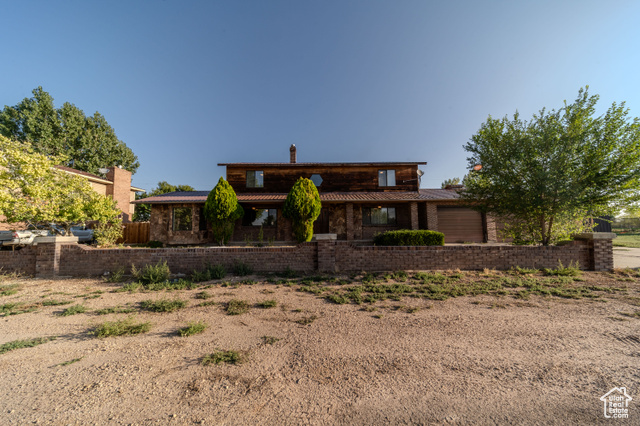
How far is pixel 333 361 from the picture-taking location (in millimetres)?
2969

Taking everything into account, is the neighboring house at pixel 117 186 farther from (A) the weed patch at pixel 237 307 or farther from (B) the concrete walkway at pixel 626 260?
(B) the concrete walkway at pixel 626 260

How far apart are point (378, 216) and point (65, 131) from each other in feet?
119

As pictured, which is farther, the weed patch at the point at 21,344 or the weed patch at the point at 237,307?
the weed patch at the point at 237,307

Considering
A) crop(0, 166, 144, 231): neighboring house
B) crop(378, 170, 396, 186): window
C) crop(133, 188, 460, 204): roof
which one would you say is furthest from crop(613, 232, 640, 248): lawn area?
crop(0, 166, 144, 231): neighboring house

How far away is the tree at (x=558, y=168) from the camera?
24.0ft

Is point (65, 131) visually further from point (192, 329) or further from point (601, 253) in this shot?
point (601, 253)

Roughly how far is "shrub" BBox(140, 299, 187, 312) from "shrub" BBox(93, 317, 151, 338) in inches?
29.0

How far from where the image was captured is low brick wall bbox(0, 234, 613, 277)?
24.8ft

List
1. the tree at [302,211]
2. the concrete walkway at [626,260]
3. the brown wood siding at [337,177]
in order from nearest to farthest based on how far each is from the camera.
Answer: the concrete walkway at [626,260]
the tree at [302,211]
the brown wood siding at [337,177]

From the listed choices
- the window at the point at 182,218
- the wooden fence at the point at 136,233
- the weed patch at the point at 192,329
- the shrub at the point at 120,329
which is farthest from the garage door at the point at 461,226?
the wooden fence at the point at 136,233

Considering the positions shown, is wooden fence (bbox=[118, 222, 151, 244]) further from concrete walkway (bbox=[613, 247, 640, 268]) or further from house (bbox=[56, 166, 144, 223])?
concrete walkway (bbox=[613, 247, 640, 268])

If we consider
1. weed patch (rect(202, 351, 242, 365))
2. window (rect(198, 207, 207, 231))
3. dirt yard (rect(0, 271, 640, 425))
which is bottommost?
dirt yard (rect(0, 271, 640, 425))

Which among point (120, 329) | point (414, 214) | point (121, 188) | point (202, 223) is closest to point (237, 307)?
point (120, 329)

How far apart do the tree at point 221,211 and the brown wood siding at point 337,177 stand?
3711mm
